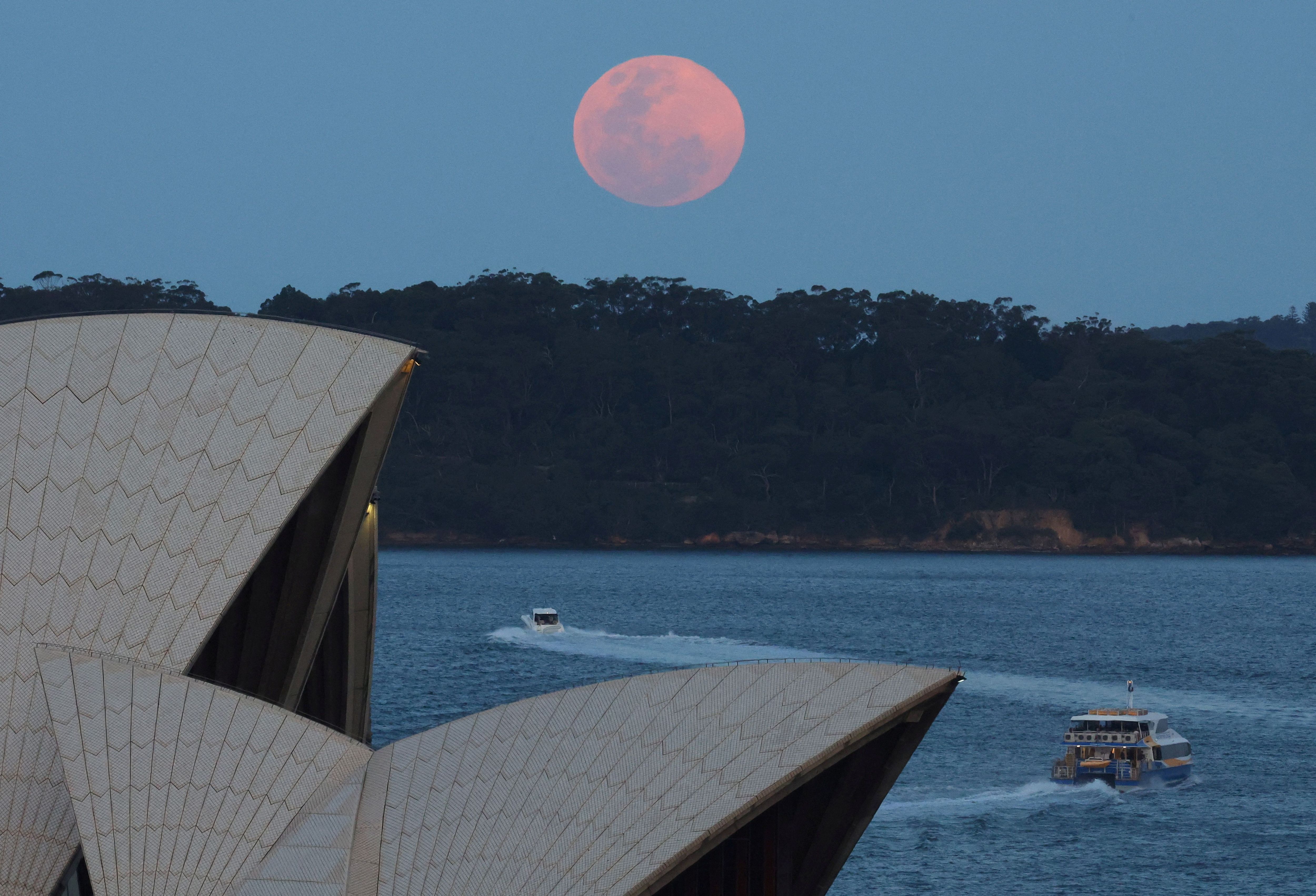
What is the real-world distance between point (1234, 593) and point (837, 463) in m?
42.1

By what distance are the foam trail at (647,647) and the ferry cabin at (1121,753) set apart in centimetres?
2540

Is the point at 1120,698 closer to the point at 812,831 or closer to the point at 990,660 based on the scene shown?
the point at 990,660

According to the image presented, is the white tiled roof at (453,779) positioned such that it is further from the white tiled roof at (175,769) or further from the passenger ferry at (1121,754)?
the passenger ferry at (1121,754)

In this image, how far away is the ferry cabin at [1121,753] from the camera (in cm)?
6116

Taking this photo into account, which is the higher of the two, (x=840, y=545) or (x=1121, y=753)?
(x=840, y=545)

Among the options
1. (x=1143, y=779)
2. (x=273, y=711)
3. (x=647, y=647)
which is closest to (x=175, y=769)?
(x=273, y=711)

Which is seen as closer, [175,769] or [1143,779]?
[175,769]

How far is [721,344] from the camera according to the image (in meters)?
189

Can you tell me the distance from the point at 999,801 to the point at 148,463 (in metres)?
39.2

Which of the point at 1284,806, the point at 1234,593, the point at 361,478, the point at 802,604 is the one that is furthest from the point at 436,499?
the point at 361,478

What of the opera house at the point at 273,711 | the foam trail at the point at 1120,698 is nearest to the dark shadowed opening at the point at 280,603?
the opera house at the point at 273,711

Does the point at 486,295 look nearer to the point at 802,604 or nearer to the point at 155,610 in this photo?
the point at 802,604

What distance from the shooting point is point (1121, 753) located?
204 feet

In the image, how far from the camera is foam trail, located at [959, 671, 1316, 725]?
259 feet
